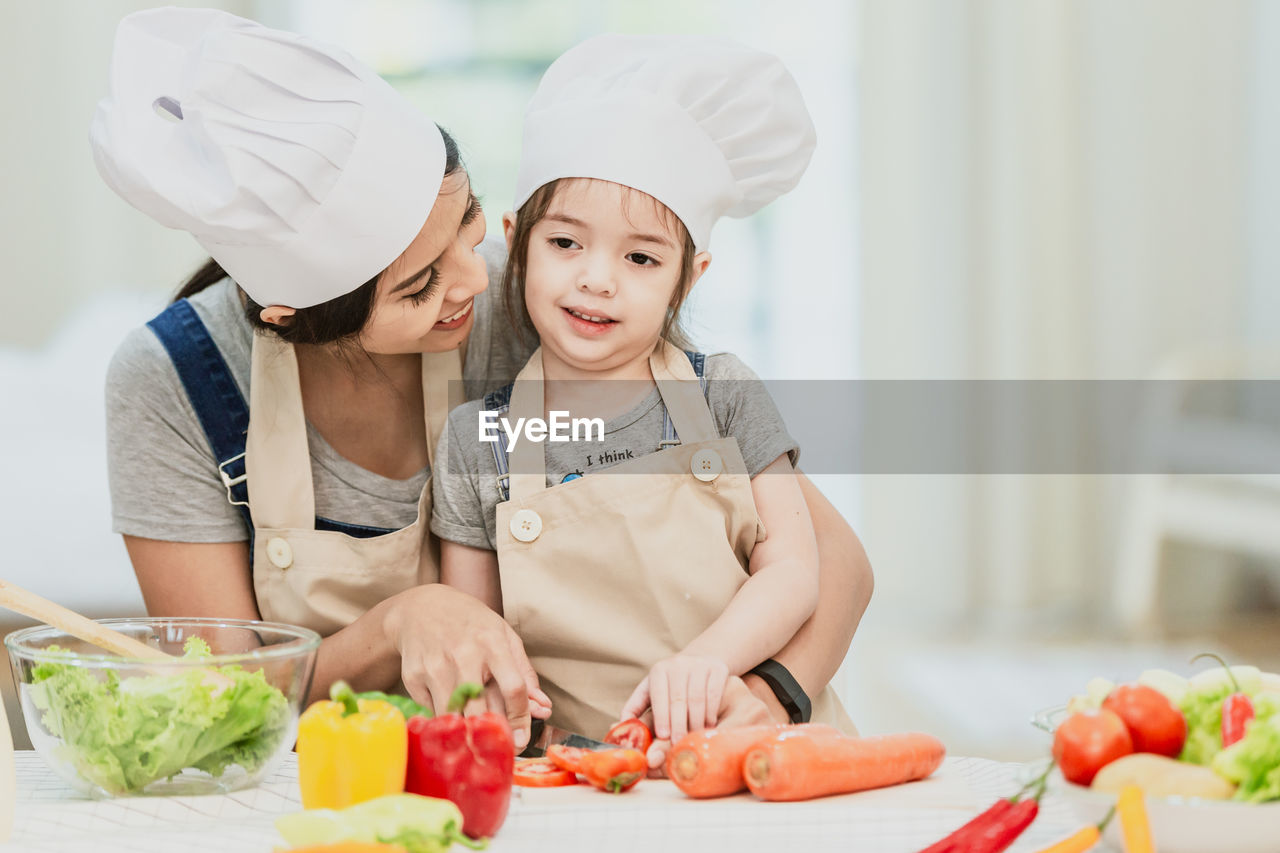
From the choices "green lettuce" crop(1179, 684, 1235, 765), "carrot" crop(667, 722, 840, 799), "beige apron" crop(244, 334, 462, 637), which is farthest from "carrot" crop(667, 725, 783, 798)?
"beige apron" crop(244, 334, 462, 637)

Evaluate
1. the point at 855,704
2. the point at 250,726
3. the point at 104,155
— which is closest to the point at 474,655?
the point at 250,726

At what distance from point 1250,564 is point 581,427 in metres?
2.96

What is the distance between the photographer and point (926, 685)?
125 inches

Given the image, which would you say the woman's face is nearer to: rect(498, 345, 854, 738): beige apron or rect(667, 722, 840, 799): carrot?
rect(498, 345, 854, 738): beige apron

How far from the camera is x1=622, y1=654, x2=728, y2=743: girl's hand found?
45.1 inches

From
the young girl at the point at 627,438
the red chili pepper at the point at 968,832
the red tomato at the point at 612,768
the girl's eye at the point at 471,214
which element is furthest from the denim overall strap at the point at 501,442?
the red chili pepper at the point at 968,832

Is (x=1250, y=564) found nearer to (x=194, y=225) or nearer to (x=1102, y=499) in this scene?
(x=1102, y=499)

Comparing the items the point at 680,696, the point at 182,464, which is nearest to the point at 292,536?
the point at 182,464

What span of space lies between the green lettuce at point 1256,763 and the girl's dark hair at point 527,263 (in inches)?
32.0

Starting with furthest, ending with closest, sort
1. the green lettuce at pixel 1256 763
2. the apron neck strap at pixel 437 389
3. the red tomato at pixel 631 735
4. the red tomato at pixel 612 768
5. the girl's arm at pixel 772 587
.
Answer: the apron neck strap at pixel 437 389 → the girl's arm at pixel 772 587 → the red tomato at pixel 631 735 → the red tomato at pixel 612 768 → the green lettuce at pixel 1256 763

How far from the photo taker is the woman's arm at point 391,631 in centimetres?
119

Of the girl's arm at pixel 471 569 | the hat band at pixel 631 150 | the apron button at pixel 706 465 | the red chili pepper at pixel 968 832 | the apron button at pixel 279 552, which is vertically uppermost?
the hat band at pixel 631 150

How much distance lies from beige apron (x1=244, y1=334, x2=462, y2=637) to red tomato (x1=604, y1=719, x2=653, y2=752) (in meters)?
0.40

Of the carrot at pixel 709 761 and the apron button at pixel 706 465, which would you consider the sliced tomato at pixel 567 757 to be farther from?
the apron button at pixel 706 465
